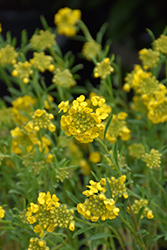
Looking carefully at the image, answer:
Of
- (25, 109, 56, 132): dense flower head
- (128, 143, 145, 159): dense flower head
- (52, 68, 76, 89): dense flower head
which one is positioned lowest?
(128, 143, 145, 159): dense flower head

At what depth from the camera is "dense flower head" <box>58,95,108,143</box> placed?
56cm

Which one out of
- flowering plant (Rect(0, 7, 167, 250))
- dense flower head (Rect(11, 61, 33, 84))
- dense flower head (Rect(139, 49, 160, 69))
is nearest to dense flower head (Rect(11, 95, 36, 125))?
flowering plant (Rect(0, 7, 167, 250))

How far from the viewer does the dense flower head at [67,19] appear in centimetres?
112

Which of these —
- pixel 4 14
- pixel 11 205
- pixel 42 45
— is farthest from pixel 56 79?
pixel 4 14

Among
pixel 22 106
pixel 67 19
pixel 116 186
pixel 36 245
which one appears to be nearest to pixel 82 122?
pixel 116 186

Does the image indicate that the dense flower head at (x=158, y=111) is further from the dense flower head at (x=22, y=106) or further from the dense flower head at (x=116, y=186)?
the dense flower head at (x=22, y=106)

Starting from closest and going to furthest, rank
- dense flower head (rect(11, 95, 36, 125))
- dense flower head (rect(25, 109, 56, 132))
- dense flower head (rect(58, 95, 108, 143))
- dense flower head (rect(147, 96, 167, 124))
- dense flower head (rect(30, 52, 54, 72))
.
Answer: dense flower head (rect(58, 95, 108, 143)) < dense flower head (rect(25, 109, 56, 132)) < dense flower head (rect(147, 96, 167, 124)) < dense flower head (rect(30, 52, 54, 72)) < dense flower head (rect(11, 95, 36, 125))

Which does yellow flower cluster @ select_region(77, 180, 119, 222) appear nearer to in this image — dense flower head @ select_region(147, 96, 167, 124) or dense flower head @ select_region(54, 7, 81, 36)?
dense flower head @ select_region(147, 96, 167, 124)

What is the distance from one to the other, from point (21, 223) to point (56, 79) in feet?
1.41

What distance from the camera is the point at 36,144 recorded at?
87 cm

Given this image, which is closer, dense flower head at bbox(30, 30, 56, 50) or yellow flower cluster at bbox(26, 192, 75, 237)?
yellow flower cluster at bbox(26, 192, 75, 237)

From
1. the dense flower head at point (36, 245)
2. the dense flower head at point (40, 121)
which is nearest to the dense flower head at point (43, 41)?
the dense flower head at point (40, 121)

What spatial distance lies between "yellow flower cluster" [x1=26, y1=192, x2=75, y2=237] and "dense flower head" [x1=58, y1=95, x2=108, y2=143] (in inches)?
5.8

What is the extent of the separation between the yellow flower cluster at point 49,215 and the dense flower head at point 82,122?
15cm
